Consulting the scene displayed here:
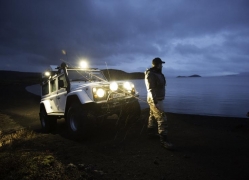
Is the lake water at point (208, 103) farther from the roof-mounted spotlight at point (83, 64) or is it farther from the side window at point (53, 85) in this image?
the side window at point (53, 85)

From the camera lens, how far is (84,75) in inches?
297

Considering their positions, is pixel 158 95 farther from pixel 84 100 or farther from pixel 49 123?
pixel 49 123

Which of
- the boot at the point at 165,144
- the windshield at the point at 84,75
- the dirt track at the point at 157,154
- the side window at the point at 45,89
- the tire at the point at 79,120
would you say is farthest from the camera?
the side window at the point at 45,89

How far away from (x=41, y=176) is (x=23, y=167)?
1.74 ft

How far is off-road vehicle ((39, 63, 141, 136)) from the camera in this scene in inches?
221

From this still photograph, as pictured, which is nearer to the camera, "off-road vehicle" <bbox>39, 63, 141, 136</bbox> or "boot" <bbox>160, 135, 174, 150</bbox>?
"boot" <bbox>160, 135, 174, 150</bbox>

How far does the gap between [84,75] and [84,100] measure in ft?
7.31

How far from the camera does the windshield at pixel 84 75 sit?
7144mm

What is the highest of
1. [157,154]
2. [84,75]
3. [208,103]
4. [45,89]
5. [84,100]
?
[84,75]

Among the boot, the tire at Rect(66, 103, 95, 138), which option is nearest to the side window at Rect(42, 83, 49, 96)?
the tire at Rect(66, 103, 95, 138)

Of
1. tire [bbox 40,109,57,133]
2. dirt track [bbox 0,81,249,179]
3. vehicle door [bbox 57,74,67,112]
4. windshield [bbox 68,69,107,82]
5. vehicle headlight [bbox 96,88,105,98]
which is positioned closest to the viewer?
dirt track [bbox 0,81,249,179]

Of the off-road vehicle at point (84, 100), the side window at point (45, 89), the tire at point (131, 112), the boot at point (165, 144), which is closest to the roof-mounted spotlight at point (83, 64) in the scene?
the off-road vehicle at point (84, 100)

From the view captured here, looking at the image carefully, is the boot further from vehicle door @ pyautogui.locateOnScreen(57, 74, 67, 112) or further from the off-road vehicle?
vehicle door @ pyautogui.locateOnScreen(57, 74, 67, 112)

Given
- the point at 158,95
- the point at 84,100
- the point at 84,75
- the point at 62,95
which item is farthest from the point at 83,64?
the point at 158,95
